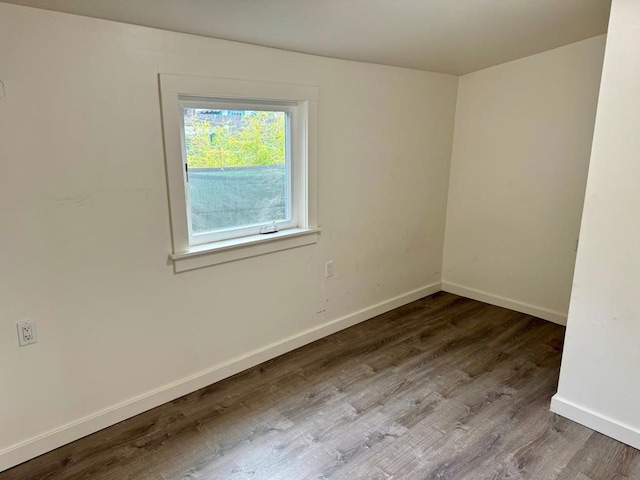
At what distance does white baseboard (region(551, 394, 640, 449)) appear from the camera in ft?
6.60

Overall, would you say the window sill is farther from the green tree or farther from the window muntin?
the green tree

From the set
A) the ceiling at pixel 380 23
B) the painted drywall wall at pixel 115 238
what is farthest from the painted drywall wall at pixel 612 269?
the painted drywall wall at pixel 115 238

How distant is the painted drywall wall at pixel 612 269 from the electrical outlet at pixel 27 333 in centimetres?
262

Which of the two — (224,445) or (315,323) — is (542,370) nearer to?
(315,323)

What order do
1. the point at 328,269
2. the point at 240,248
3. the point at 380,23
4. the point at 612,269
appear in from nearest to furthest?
the point at 612,269 → the point at 380,23 → the point at 240,248 → the point at 328,269

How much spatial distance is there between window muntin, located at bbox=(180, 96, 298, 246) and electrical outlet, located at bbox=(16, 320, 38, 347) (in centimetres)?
85

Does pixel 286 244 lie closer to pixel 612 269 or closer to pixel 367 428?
pixel 367 428

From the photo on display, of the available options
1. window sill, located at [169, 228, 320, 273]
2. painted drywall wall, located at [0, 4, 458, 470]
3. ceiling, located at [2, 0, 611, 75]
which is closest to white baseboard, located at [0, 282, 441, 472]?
painted drywall wall, located at [0, 4, 458, 470]

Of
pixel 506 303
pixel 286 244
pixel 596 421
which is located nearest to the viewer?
pixel 596 421

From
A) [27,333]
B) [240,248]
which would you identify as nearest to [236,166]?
[240,248]

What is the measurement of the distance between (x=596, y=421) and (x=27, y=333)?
2.80 metres

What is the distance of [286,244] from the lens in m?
2.70

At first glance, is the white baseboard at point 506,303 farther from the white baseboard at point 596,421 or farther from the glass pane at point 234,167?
the glass pane at point 234,167

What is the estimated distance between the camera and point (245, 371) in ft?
8.58
